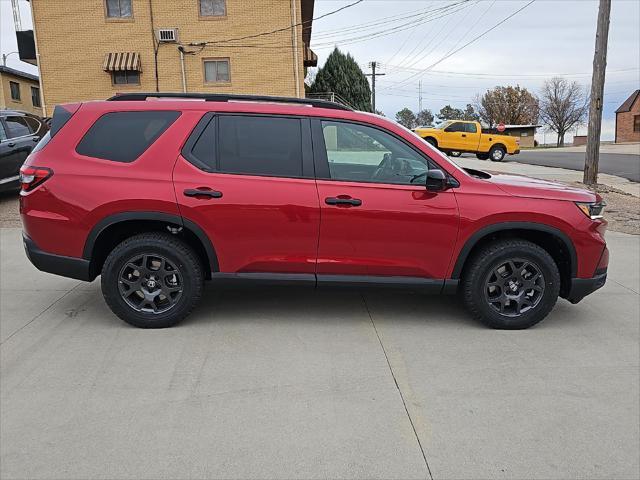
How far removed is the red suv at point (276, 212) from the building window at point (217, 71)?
64.9 ft

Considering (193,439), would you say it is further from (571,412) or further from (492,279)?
(492,279)

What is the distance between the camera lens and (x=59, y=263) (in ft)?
14.0

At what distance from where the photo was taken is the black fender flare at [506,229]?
166 inches

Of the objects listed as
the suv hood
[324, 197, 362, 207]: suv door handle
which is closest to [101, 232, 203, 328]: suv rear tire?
[324, 197, 362, 207]: suv door handle

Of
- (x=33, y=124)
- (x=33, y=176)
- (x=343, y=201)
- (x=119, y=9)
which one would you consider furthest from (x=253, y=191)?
(x=119, y=9)

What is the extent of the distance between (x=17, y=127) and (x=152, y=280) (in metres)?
8.02

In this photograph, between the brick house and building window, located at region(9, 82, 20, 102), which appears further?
the brick house

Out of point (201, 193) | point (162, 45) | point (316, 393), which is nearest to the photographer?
point (316, 393)

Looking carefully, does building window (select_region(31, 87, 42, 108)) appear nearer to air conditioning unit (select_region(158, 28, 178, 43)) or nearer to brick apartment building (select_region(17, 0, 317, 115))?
brick apartment building (select_region(17, 0, 317, 115))

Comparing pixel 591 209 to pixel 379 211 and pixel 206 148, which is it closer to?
pixel 379 211

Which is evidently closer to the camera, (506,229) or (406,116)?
(506,229)

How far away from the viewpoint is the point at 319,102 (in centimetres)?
454

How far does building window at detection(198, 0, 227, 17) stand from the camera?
2242 cm

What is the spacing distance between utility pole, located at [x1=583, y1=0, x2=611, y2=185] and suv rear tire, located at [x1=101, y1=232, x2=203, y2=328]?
39.9 feet
